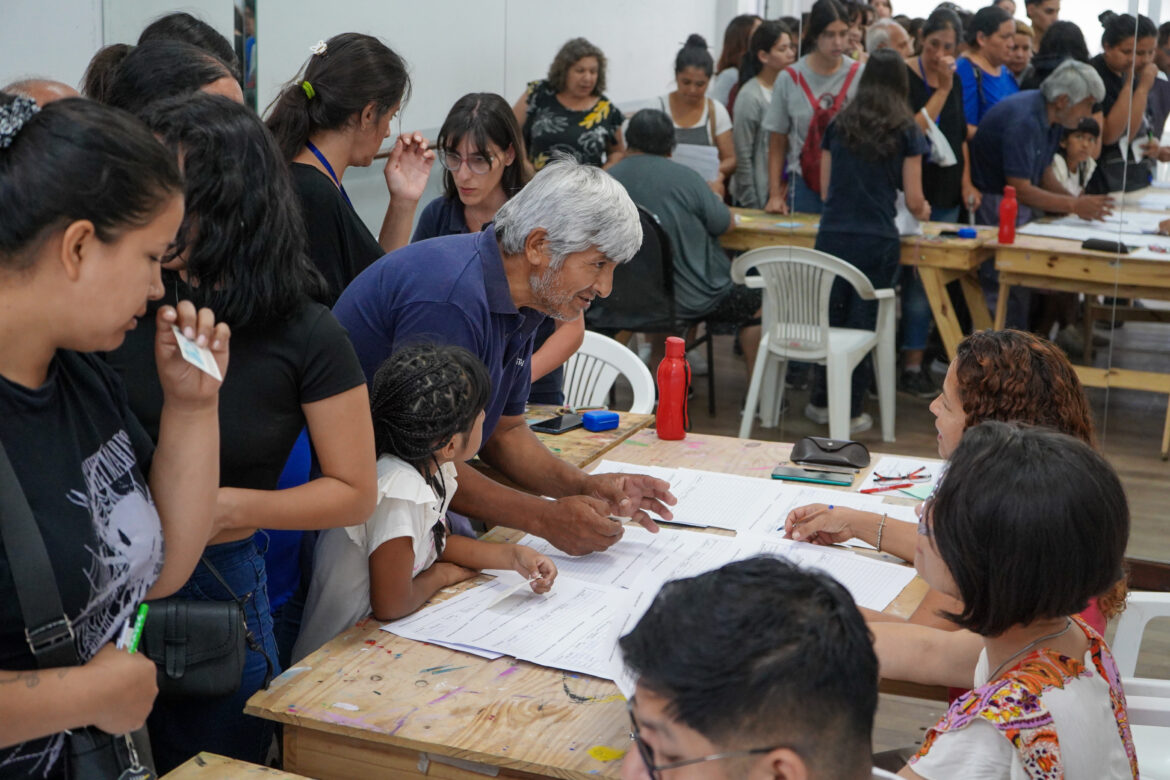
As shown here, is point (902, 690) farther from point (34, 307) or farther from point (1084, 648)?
point (34, 307)

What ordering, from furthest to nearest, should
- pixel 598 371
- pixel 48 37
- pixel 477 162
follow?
pixel 48 37
pixel 598 371
pixel 477 162

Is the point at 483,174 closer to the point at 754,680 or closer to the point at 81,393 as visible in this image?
the point at 81,393

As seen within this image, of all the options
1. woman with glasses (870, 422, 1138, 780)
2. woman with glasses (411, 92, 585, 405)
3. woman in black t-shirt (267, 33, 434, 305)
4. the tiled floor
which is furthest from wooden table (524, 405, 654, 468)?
the tiled floor

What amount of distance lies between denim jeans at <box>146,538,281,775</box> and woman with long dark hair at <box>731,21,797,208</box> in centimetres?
392

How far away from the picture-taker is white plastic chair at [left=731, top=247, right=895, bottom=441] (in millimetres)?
5000

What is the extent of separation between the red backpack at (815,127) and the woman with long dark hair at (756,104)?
0.11m

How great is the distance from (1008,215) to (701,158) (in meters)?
1.38

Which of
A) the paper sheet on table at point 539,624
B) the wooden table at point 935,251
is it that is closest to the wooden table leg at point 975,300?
the wooden table at point 935,251

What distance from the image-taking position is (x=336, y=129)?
2805 mm

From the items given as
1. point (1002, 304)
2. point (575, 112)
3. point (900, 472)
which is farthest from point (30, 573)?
point (575, 112)

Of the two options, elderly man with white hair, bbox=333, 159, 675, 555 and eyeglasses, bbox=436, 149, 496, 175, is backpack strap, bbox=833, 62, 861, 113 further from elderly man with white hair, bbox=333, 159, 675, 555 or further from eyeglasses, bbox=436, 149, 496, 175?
elderly man with white hair, bbox=333, 159, 675, 555

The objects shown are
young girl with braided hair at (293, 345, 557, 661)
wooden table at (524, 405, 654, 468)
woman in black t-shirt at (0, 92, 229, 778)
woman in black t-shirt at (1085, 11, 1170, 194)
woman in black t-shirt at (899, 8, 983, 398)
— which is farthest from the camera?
woman in black t-shirt at (899, 8, 983, 398)

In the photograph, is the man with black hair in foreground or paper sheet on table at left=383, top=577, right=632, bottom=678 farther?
paper sheet on table at left=383, top=577, right=632, bottom=678

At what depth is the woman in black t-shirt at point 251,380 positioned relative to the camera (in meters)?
1.55
